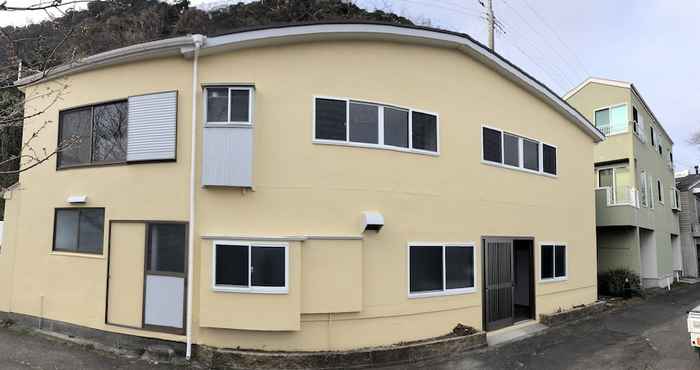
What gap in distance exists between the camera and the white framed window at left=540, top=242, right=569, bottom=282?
41.3ft

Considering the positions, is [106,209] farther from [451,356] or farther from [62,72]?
[451,356]

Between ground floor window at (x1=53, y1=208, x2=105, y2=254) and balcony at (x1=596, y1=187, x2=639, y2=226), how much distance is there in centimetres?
1804

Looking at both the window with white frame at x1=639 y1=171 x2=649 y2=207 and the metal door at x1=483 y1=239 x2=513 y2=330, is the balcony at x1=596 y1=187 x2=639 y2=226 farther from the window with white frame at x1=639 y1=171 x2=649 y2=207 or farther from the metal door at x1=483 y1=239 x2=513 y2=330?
the metal door at x1=483 y1=239 x2=513 y2=330

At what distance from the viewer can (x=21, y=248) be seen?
10.6 meters

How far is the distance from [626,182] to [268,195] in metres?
16.9

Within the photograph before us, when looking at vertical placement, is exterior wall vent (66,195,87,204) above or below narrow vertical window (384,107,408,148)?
below

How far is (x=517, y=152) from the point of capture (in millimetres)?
12180

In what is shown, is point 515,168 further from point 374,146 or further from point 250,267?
point 250,267

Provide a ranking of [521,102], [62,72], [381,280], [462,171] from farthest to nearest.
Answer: [521,102] < [462,171] < [62,72] < [381,280]

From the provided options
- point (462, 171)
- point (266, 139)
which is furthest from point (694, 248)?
point (266, 139)

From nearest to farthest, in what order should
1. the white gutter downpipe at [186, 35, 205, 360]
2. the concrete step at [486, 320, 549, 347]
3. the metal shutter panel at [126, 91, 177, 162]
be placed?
the white gutter downpipe at [186, 35, 205, 360] → the metal shutter panel at [126, 91, 177, 162] → the concrete step at [486, 320, 549, 347]

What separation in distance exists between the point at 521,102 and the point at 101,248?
34.8ft

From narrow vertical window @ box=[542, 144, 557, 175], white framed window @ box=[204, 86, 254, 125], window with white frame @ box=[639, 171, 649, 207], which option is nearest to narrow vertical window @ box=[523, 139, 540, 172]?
narrow vertical window @ box=[542, 144, 557, 175]

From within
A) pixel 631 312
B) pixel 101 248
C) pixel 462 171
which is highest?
pixel 462 171
